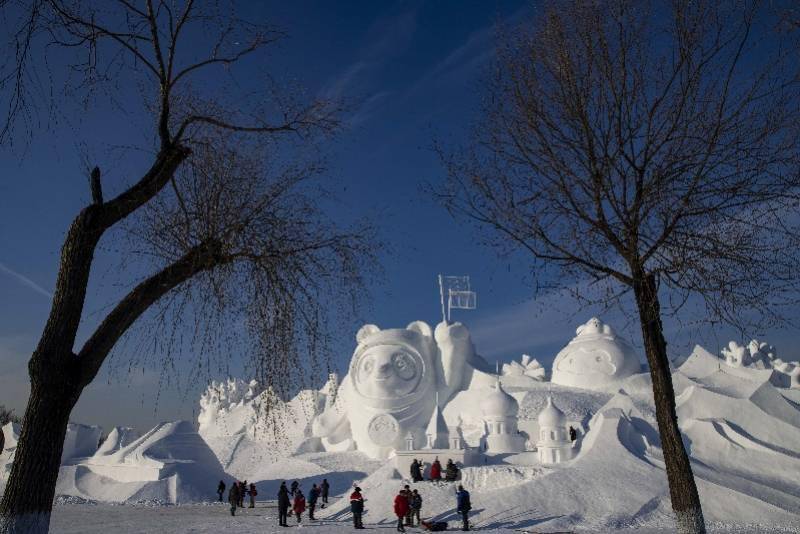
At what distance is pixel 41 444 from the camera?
503 cm

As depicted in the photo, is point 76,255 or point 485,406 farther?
point 485,406

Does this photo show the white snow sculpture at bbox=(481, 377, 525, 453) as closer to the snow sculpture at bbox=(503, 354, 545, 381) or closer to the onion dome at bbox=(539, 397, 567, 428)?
the onion dome at bbox=(539, 397, 567, 428)

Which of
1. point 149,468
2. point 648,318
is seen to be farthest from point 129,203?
point 149,468

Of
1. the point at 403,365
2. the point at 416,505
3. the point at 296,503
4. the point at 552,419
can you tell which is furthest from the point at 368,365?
the point at 416,505

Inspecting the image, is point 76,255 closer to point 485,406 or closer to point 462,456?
point 462,456

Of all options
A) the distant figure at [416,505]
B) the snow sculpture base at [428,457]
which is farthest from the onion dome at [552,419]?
the distant figure at [416,505]

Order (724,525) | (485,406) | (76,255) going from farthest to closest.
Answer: (485,406)
(724,525)
(76,255)

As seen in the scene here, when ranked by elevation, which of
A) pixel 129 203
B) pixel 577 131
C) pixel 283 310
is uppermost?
pixel 577 131

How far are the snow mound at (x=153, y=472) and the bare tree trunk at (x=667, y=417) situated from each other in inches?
865

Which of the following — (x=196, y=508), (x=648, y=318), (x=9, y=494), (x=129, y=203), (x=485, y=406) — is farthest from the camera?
(x=485, y=406)

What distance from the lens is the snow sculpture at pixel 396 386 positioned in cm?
3297

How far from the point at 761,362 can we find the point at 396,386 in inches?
769

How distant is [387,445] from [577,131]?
2762 cm

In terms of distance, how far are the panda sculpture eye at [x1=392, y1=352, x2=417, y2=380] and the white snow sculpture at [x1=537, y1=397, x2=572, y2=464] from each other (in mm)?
11253
